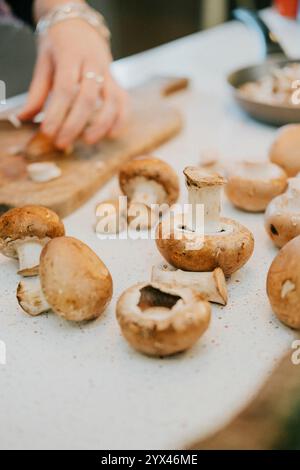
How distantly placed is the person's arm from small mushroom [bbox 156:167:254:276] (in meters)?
0.49

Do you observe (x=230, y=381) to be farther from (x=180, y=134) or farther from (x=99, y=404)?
(x=180, y=134)

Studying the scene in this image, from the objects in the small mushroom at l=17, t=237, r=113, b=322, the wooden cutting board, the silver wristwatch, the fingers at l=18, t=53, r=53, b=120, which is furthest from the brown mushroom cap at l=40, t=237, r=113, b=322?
the silver wristwatch

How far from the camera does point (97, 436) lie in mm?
584

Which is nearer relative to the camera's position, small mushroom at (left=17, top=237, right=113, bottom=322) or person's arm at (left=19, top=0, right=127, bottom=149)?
small mushroom at (left=17, top=237, right=113, bottom=322)

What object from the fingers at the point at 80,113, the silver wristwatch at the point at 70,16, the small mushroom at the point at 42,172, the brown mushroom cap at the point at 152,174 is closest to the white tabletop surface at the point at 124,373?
the brown mushroom cap at the point at 152,174

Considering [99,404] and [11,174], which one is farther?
[11,174]

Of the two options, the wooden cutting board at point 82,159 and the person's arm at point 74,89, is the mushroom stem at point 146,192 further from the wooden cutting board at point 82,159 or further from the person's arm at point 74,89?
the person's arm at point 74,89

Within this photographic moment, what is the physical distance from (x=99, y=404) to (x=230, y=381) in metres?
0.15

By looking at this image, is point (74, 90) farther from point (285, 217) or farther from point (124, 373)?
point (124, 373)

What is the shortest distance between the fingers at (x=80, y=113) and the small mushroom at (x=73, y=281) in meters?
0.55

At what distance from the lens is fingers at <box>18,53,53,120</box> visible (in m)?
1.34

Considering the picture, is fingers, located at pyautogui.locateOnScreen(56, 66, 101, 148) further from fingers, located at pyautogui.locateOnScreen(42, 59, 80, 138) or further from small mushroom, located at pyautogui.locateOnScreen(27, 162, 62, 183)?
small mushroom, located at pyautogui.locateOnScreen(27, 162, 62, 183)

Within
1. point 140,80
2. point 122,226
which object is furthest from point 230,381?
point 140,80

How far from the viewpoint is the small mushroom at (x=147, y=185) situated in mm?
993
